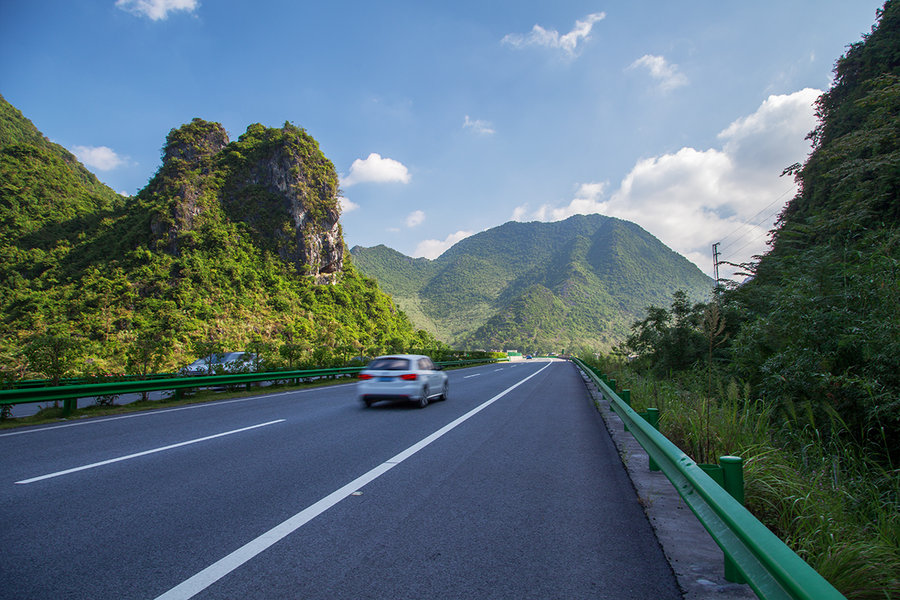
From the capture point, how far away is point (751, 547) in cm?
185

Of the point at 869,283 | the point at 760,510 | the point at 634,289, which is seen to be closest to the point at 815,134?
the point at 869,283

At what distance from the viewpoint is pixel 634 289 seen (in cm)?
16000

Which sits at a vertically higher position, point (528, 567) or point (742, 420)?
point (742, 420)

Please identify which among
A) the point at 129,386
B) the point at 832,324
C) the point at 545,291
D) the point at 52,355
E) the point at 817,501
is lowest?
the point at 129,386

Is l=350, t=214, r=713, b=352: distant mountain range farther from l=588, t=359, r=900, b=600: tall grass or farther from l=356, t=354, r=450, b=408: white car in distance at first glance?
l=588, t=359, r=900, b=600: tall grass

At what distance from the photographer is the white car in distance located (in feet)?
35.6

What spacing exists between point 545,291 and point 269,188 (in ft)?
322

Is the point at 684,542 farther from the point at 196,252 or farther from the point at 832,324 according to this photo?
the point at 196,252

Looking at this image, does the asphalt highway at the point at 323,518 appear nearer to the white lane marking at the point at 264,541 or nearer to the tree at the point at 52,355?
the white lane marking at the point at 264,541

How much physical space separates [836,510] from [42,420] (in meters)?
13.6

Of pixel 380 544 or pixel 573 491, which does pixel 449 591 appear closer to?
pixel 380 544

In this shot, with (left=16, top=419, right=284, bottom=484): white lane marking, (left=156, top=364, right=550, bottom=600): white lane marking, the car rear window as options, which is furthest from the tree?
(left=156, top=364, right=550, bottom=600): white lane marking

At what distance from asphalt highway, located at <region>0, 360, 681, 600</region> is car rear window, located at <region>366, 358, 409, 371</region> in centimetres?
364

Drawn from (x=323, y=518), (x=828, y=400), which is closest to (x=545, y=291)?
(x=828, y=400)
